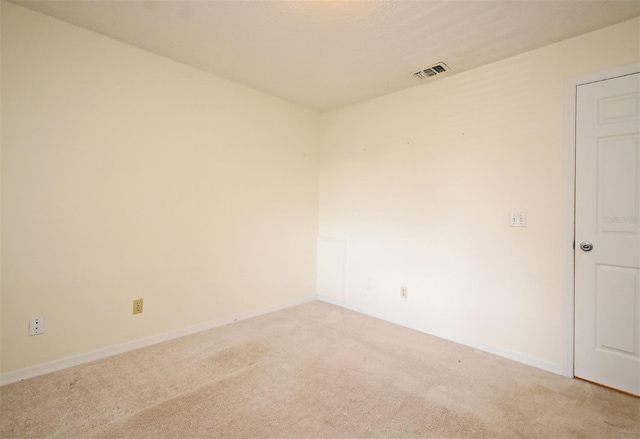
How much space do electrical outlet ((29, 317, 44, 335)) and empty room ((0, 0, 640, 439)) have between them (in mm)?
21

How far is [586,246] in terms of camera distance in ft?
6.74

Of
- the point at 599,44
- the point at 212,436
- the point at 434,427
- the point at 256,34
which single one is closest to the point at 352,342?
the point at 434,427

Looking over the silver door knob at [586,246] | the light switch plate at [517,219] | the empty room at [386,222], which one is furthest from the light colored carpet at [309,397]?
the light switch plate at [517,219]

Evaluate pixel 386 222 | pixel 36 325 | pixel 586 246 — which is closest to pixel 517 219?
pixel 586 246

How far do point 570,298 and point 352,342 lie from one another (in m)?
1.63

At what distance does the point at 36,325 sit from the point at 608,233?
3828 millimetres

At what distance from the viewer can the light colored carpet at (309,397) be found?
1.55 m

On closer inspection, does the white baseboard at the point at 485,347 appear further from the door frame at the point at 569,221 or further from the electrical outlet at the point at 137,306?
the electrical outlet at the point at 137,306

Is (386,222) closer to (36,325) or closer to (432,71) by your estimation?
(432,71)

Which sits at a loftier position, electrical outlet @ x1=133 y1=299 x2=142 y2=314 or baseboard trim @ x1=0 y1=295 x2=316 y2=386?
electrical outlet @ x1=133 y1=299 x2=142 y2=314

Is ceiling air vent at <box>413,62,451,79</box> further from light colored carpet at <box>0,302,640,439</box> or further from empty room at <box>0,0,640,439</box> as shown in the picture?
light colored carpet at <box>0,302,640,439</box>

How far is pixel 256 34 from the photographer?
84.3 inches

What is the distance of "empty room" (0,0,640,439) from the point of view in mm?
1793

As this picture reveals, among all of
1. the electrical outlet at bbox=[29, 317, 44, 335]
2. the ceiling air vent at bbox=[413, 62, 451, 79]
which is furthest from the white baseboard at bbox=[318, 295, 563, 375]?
the electrical outlet at bbox=[29, 317, 44, 335]
